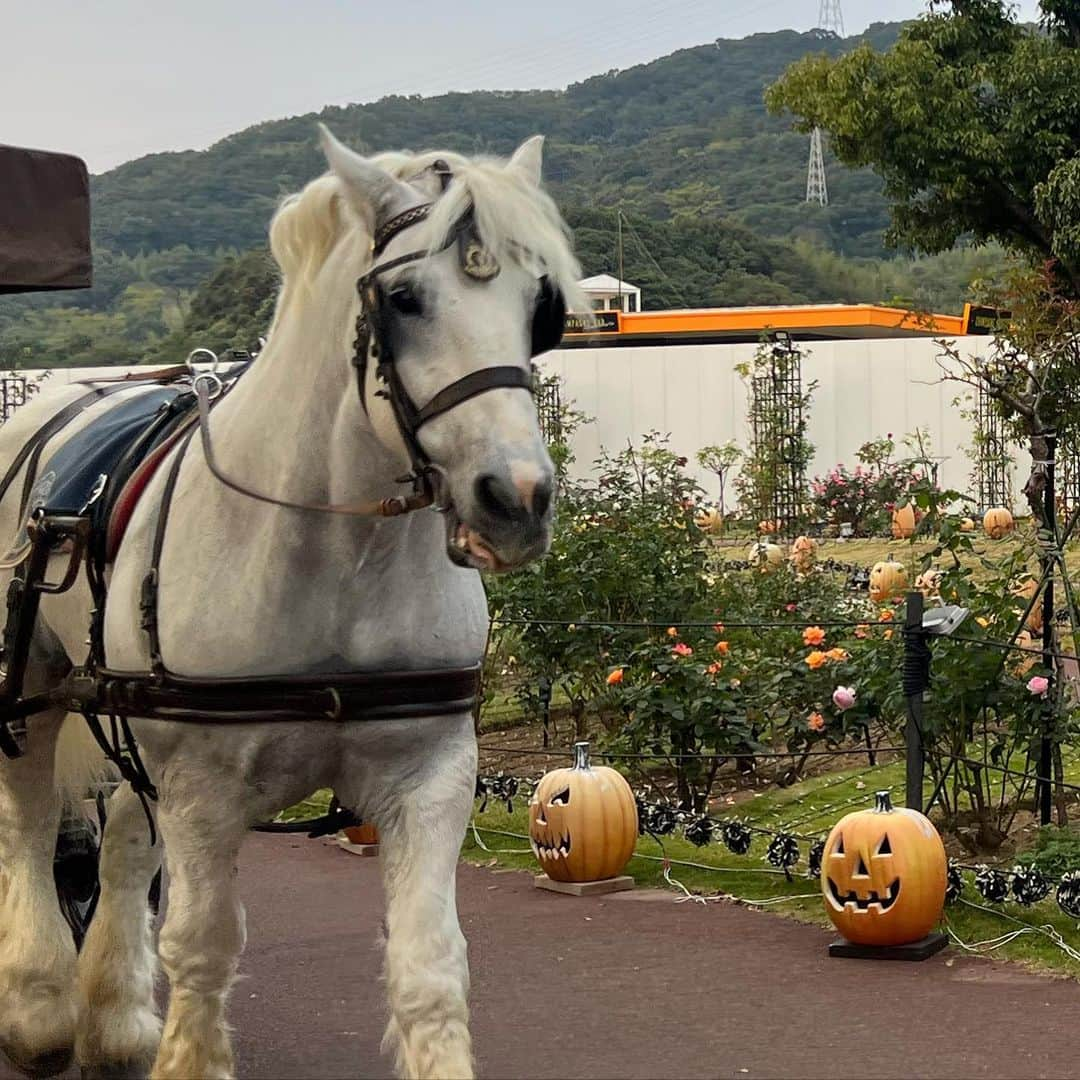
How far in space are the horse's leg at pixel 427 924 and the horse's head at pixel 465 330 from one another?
2.21 feet

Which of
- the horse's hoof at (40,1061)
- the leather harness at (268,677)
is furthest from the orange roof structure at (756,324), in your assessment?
the leather harness at (268,677)

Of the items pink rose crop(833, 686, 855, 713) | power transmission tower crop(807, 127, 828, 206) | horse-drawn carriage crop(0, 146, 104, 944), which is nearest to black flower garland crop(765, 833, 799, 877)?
pink rose crop(833, 686, 855, 713)

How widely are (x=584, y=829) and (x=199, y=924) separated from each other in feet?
10.7

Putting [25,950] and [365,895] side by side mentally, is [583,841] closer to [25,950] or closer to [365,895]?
[365,895]

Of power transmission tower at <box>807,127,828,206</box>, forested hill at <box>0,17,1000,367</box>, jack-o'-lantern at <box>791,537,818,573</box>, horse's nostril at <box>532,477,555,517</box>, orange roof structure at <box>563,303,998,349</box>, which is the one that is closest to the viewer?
horse's nostril at <box>532,477,555,517</box>

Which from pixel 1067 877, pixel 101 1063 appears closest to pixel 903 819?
pixel 1067 877

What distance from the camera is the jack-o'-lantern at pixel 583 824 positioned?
6691 millimetres

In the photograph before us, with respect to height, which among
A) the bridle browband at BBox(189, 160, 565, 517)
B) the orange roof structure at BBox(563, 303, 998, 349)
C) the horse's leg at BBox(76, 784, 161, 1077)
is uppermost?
the orange roof structure at BBox(563, 303, 998, 349)

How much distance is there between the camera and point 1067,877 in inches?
224

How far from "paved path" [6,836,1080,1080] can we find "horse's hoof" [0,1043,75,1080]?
0.49m

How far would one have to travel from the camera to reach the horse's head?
9.59ft

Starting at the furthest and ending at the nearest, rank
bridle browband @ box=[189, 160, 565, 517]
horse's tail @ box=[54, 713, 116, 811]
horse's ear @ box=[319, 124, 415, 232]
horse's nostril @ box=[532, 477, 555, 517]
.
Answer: horse's tail @ box=[54, 713, 116, 811]
horse's ear @ box=[319, 124, 415, 232]
bridle browband @ box=[189, 160, 565, 517]
horse's nostril @ box=[532, 477, 555, 517]

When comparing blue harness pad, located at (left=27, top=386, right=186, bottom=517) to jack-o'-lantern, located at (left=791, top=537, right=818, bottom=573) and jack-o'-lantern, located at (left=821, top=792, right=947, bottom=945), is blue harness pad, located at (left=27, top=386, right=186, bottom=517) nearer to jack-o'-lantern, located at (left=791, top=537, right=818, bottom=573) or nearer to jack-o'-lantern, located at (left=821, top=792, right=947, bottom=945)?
jack-o'-lantern, located at (left=821, top=792, right=947, bottom=945)

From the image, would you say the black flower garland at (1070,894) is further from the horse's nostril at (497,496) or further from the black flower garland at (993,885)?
the horse's nostril at (497,496)
